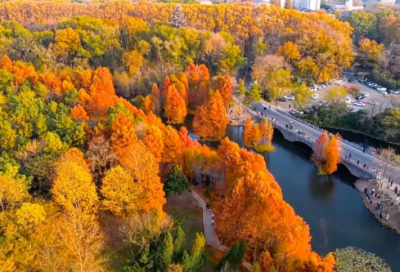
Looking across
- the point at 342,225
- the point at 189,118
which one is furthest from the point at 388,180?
the point at 189,118

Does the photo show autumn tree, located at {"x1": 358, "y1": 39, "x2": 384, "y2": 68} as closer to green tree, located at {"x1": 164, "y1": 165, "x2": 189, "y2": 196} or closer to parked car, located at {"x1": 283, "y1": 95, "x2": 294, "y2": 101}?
parked car, located at {"x1": 283, "y1": 95, "x2": 294, "y2": 101}

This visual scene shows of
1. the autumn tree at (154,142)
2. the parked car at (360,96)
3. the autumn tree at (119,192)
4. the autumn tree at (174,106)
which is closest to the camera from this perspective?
the autumn tree at (119,192)

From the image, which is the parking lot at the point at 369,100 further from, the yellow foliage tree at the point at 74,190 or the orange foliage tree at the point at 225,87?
the yellow foliage tree at the point at 74,190

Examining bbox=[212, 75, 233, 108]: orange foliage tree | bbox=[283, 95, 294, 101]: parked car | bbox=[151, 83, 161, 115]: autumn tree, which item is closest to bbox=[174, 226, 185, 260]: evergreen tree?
bbox=[212, 75, 233, 108]: orange foliage tree

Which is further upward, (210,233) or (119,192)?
(119,192)

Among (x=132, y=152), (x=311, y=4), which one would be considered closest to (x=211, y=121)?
(x=132, y=152)

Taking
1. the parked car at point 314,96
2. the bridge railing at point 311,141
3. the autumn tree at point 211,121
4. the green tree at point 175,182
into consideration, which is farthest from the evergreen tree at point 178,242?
the parked car at point 314,96

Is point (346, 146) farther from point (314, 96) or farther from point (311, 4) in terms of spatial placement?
point (311, 4)
